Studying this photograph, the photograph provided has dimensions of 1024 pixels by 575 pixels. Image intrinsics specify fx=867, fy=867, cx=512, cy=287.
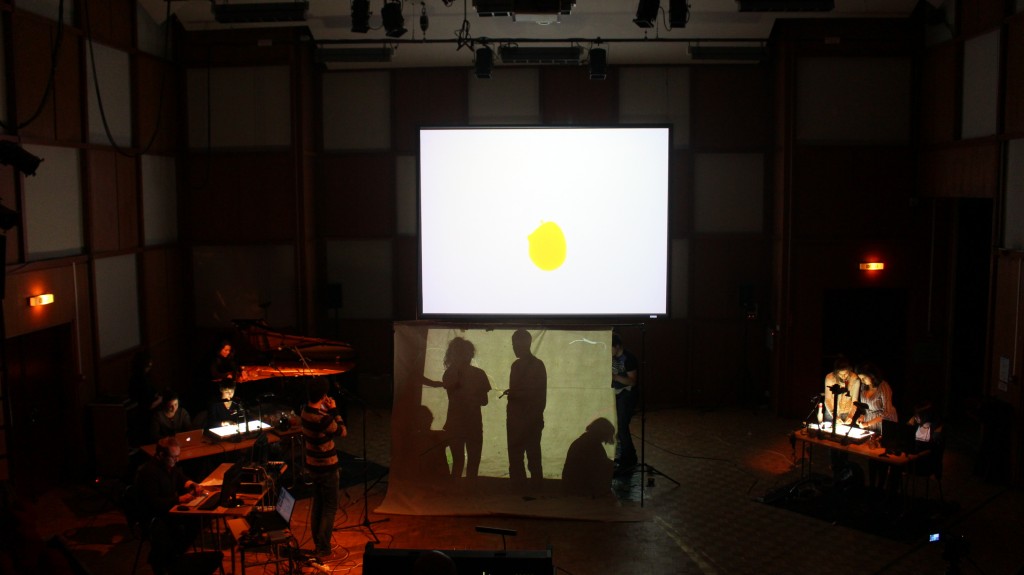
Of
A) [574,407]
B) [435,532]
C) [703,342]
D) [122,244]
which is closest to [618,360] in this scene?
[574,407]

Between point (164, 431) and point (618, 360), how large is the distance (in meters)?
4.75

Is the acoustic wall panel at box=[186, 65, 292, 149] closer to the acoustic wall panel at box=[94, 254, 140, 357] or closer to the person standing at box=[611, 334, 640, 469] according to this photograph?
the acoustic wall panel at box=[94, 254, 140, 357]

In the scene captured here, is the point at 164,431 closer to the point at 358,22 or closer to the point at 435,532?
the point at 435,532

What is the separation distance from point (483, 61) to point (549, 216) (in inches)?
114

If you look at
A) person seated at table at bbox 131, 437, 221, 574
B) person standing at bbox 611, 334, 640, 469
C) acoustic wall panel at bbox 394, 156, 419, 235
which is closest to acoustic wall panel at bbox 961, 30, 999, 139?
person standing at bbox 611, 334, 640, 469

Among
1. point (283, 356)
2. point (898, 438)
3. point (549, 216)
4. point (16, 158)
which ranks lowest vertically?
point (898, 438)

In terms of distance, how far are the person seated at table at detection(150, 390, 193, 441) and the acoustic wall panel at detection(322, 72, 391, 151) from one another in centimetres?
488

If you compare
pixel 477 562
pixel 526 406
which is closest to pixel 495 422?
pixel 526 406

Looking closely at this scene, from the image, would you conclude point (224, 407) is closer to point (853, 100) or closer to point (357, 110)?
point (357, 110)

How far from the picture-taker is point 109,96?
9898 mm

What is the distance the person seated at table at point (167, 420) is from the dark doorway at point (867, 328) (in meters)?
8.20

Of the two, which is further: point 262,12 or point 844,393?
point 262,12

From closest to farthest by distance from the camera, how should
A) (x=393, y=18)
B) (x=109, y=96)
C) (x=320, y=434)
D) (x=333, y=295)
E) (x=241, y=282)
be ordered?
(x=320, y=434) → (x=393, y=18) → (x=109, y=96) → (x=241, y=282) → (x=333, y=295)

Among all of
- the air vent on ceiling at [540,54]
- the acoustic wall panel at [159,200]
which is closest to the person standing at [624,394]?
the air vent on ceiling at [540,54]
